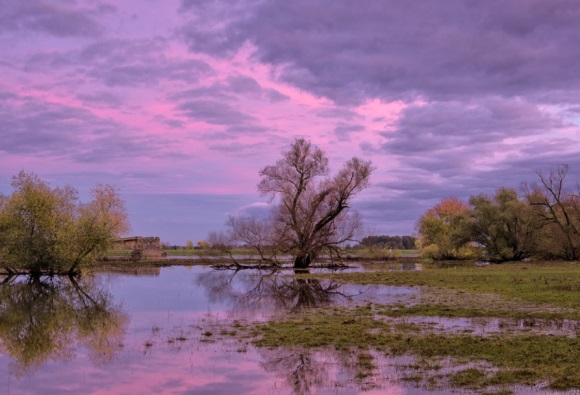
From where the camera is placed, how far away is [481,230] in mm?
77188

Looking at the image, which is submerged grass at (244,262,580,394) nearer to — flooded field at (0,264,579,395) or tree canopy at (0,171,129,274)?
flooded field at (0,264,579,395)

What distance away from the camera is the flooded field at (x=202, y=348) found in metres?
12.0

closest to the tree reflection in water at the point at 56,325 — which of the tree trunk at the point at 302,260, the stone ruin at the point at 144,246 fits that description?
the tree trunk at the point at 302,260

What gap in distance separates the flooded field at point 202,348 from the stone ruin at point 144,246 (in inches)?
2117

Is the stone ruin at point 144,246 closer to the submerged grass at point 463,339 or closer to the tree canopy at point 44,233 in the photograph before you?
the tree canopy at point 44,233

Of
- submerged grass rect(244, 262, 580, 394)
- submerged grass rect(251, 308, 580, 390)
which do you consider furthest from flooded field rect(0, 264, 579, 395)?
submerged grass rect(251, 308, 580, 390)

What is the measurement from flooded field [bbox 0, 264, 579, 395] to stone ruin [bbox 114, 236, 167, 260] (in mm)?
53774

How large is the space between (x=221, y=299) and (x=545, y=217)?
5422cm

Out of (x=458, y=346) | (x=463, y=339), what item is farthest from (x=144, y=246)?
(x=458, y=346)

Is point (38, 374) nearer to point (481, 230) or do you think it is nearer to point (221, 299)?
point (221, 299)

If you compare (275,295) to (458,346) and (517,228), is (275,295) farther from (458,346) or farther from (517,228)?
(517,228)

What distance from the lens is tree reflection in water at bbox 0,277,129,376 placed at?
1593 cm

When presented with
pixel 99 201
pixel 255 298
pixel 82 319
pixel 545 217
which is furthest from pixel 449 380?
pixel 99 201

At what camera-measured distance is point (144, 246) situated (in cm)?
9075
